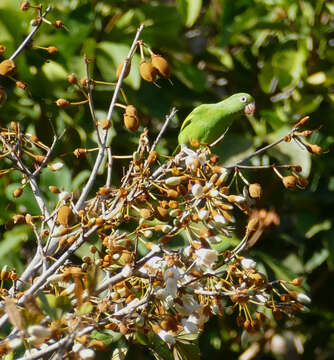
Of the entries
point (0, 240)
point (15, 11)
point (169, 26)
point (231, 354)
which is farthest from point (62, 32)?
point (231, 354)

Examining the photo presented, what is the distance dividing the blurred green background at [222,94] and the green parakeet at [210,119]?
0.91ft

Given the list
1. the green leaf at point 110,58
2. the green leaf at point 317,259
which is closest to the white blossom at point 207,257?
the green leaf at point 110,58

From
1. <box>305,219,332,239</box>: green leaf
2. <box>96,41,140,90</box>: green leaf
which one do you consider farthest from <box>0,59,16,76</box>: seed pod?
<box>305,219,332,239</box>: green leaf

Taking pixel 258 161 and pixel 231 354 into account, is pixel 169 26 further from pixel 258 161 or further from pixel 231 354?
pixel 231 354

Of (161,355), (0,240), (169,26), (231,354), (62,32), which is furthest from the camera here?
(231,354)

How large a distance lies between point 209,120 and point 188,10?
56 cm

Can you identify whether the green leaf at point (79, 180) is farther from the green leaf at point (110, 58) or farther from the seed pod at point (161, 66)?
the seed pod at point (161, 66)

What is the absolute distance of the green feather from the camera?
3.05 feet

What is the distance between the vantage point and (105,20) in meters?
1.44

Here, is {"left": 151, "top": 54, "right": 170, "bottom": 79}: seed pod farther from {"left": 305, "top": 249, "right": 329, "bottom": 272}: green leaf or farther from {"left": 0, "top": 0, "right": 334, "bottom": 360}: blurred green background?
{"left": 305, "top": 249, "right": 329, "bottom": 272}: green leaf

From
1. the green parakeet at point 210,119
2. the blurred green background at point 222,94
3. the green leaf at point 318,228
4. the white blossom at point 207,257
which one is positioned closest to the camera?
the white blossom at point 207,257

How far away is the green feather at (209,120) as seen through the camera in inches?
36.6

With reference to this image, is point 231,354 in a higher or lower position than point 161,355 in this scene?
lower

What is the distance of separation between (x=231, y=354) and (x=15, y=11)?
0.98 m
